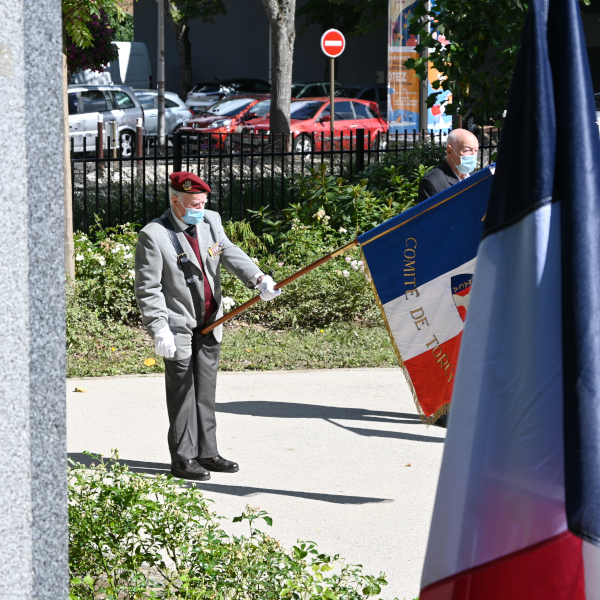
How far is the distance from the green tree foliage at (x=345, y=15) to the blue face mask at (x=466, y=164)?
91.1 feet

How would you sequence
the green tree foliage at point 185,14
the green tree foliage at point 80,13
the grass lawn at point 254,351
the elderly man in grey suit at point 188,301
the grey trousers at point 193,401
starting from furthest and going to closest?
the green tree foliage at point 185,14 → the grass lawn at point 254,351 → the green tree foliage at point 80,13 → the grey trousers at point 193,401 → the elderly man in grey suit at point 188,301

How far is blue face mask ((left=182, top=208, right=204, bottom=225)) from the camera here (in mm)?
4961

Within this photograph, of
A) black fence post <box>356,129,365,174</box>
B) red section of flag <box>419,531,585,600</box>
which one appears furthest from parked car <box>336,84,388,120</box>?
red section of flag <box>419,531,585,600</box>

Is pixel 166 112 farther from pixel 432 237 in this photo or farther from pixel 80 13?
pixel 432 237

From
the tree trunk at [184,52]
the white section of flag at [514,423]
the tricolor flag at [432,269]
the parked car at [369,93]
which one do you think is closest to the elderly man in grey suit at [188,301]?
the tricolor flag at [432,269]

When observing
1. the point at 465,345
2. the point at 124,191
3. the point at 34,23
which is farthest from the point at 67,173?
the point at 465,345

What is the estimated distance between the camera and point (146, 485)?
358cm

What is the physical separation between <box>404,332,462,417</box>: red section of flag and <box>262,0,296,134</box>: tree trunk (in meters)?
14.2

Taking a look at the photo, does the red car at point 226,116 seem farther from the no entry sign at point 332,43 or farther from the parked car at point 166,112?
the no entry sign at point 332,43

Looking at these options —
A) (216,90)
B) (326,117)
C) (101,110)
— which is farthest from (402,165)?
(216,90)

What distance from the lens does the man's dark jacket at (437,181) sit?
598 cm

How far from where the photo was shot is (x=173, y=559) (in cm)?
329

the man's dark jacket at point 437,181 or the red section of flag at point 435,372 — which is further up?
the man's dark jacket at point 437,181

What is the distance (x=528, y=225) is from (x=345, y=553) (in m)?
2.74
